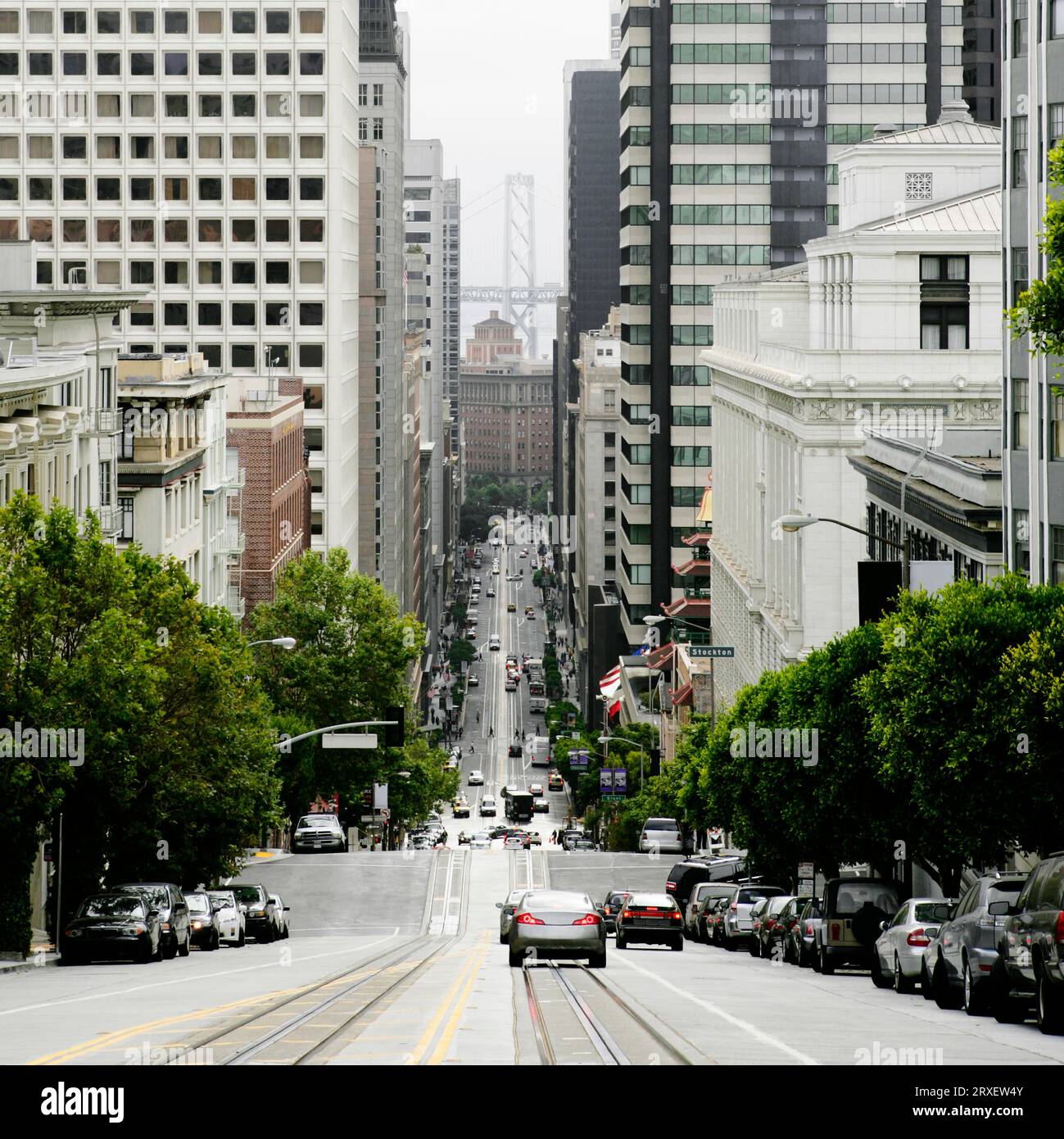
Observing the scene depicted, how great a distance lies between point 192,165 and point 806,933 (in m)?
86.0

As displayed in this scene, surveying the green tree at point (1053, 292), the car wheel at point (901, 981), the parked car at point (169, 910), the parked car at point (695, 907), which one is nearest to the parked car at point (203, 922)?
the parked car at point (169, 910)

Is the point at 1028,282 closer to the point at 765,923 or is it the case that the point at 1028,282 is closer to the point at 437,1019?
the point at 765,923

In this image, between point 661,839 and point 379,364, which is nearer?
point 661,839

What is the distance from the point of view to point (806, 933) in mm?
37781

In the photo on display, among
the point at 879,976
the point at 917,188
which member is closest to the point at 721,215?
the point at 917,188

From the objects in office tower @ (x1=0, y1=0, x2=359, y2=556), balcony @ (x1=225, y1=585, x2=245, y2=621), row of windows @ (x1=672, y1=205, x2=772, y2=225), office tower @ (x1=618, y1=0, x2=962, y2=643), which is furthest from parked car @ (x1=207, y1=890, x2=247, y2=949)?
row of windows @ (x1=672, y1=205, x2=772, y2=225)

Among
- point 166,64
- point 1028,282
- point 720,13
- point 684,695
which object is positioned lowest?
point 684,695

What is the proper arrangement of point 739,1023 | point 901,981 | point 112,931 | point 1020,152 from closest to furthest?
point 739,1023, point 901,981, point 112,931, point 1020,152

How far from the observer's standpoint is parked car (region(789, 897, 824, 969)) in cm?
3706

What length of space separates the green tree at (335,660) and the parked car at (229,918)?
4205 centimetres

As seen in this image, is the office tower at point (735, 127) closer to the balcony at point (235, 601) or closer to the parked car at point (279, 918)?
the balcony at point (235, 601)

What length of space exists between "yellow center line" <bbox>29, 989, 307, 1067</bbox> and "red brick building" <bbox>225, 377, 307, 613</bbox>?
6767 cm

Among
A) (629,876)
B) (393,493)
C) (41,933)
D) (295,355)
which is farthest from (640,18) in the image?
(41,933)

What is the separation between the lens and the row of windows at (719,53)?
431 ft
